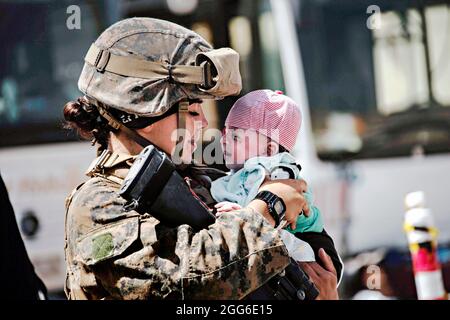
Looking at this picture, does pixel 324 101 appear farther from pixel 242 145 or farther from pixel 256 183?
pixel 256 183

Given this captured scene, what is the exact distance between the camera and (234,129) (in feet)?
8.78

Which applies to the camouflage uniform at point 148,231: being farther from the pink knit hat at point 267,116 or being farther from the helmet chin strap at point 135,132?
the pink knit hat at point 267,116

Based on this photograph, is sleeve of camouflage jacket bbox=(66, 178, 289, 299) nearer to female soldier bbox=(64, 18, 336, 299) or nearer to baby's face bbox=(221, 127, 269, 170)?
female soldier bbox=(64, 18, 336, 299)

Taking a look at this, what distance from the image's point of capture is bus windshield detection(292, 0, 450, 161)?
6.41 meters

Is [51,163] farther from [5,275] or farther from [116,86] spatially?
[116,86]

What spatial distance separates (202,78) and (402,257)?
13.4ft

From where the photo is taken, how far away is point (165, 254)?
2.20 metres

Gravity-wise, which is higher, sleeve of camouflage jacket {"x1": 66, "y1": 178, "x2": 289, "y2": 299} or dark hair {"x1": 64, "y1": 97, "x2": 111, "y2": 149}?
dark hair {"x1": 64, "y1": 97, "x2": 111, "y2": 149}

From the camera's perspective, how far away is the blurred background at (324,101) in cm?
601

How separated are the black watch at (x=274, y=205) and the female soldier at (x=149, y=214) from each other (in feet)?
0.06

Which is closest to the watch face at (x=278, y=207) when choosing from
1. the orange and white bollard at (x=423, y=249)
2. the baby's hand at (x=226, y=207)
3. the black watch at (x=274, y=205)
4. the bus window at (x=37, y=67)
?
the black watch at (x=274, y=205)

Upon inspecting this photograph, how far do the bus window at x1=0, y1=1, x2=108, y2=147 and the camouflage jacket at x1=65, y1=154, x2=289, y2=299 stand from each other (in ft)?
12.4

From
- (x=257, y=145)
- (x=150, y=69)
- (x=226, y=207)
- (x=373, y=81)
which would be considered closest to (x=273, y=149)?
(x=257, y=145)

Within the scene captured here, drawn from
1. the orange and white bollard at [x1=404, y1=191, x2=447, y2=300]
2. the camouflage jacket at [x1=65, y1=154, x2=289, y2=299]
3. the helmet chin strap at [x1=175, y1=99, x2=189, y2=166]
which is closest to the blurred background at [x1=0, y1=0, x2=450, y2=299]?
the orange and white bollard at [x1=404, y1=191, x2=447, y2=300]
